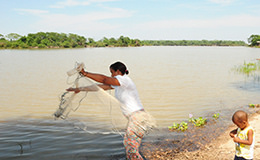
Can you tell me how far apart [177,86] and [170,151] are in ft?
25.2

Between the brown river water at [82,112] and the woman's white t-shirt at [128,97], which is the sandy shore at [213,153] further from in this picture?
the woman's white t-shirt at [128,97]

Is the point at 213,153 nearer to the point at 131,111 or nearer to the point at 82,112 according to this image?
the point at 131,111

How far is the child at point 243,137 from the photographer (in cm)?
256

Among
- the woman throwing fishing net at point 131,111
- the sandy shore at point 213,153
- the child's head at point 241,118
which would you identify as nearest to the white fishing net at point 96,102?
the woman throwing fishing net at point 131,111

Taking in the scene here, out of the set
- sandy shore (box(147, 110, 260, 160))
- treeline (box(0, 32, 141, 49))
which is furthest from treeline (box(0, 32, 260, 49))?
sandy shore (box(147, 110, 260, 160))

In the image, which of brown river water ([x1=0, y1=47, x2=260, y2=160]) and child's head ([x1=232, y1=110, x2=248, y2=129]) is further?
brown river water ([x1=0, y1=47, x2=260, y2=160])

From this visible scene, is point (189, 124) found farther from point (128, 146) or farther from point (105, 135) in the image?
point (128, 146)

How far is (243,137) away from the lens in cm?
263

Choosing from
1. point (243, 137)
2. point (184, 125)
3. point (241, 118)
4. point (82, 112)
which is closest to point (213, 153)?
point (243, 137)

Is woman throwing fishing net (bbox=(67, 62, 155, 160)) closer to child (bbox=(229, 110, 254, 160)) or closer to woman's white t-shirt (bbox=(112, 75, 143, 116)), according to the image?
woman's white t-shirt (bbox=(112, 75, 143, 116))

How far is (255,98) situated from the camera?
30.8 feet

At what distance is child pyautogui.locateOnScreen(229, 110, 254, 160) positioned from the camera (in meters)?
2.56

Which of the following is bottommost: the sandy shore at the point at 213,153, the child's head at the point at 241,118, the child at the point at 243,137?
the sandy shore at the point at 213,153

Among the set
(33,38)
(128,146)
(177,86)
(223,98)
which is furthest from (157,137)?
(33,38)
